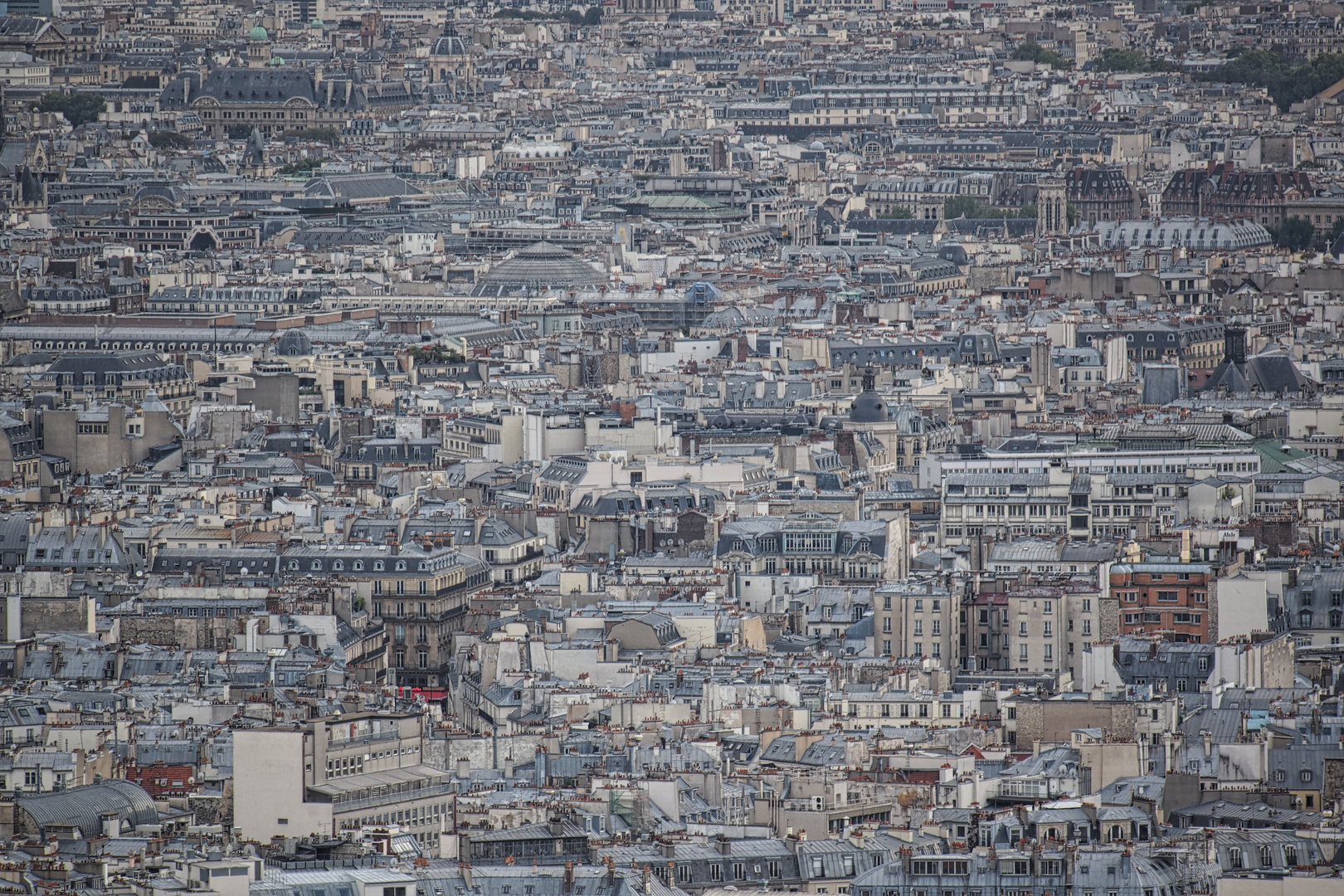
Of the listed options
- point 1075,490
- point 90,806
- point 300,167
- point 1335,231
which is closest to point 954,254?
point 1335,231

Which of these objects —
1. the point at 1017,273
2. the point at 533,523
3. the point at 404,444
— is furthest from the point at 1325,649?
the point at 1017,273

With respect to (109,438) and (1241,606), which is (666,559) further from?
(109,438)

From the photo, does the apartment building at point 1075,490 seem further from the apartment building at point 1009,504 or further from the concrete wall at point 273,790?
the concrete wall at point 273,790

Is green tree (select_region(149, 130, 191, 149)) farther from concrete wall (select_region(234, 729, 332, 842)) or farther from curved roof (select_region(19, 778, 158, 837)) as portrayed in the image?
concrete wall (select_region(234, 729, 332, 842))

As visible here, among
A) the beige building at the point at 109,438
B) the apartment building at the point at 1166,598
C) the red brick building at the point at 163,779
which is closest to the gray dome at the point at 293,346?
the beige building at the point at 109,438

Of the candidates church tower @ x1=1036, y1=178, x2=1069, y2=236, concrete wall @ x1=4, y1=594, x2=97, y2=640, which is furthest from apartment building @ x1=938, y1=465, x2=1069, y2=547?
church tower @ x1=1036, y1=178, x2=1069, y2=236
